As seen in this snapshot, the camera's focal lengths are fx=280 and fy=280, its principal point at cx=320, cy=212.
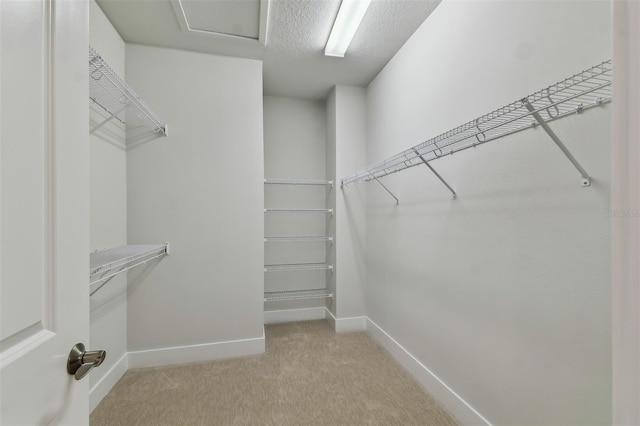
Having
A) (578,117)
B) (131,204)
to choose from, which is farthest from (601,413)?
(131,204)

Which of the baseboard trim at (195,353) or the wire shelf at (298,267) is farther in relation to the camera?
the wire shelf at (298,267)

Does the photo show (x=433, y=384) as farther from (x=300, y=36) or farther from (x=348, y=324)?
(x=300, y=36)

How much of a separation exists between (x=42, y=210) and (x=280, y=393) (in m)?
1.82

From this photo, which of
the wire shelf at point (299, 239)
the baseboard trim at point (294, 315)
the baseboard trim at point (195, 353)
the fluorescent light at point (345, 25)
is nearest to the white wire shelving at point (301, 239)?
the wire shelf at point (299, 239)

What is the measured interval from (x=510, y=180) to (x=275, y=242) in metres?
2.35

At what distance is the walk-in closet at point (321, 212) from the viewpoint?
49cm

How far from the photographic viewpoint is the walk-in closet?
0.49 metres

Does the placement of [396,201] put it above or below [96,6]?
below

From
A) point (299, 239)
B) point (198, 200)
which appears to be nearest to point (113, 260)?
point (198, 200)

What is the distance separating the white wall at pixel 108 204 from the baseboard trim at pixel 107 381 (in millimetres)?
16

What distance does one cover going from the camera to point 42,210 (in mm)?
506

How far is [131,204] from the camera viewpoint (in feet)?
7.10

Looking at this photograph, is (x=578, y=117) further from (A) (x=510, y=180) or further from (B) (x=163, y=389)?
(B) (x=163, y=389)

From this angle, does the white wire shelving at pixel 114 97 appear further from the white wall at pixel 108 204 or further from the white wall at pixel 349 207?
the white wall at pixel 349 207
